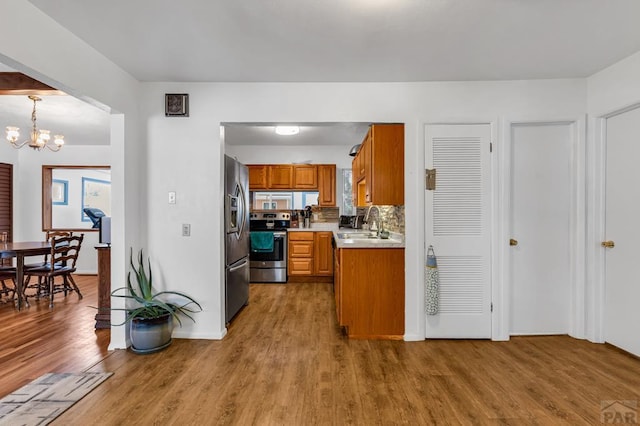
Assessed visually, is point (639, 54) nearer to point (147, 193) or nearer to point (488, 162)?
point (488, 162)

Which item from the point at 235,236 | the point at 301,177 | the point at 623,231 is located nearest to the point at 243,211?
the point at 235,236

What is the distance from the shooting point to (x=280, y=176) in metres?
5.46

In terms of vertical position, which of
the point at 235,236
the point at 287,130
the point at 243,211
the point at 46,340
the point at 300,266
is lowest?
the point at 46,340

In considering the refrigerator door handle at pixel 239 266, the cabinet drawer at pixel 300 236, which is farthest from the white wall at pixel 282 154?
the refrigerator door handle at pixel 239 266

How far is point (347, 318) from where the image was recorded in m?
2.83

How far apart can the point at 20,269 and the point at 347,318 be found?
4.21 meters

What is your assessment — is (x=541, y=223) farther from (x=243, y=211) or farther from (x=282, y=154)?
(x=282, y=154)

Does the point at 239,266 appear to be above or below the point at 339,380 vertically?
above

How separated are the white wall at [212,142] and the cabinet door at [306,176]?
2.59 meters

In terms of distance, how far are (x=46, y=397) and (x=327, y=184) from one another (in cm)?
439

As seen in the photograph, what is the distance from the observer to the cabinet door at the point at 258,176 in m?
5.45

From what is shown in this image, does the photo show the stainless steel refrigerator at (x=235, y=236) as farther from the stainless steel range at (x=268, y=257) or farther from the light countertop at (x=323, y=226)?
the light countertop at (x=323, y=226)

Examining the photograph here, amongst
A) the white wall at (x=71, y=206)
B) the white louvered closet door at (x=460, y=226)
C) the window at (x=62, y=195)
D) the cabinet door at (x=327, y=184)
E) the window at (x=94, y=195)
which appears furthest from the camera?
the window at (x=94, y=195)

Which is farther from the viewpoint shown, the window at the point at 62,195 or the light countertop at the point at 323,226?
the window at the point at 62,195
